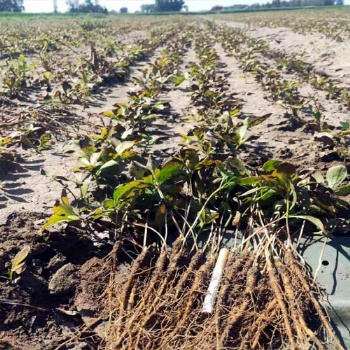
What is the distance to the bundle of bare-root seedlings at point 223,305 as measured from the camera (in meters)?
1.68

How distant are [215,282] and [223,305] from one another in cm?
13

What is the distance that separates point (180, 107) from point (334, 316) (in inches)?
158

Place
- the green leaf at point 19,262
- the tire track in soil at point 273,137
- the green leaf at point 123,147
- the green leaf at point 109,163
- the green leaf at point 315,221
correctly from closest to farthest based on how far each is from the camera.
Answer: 1. the green leaf at point 19,262
2. the green leaf at point 315,221
3. the green leaf at point 109,163
4. the green leaf at point 123,147
5. the tire track in soil at point 273,137

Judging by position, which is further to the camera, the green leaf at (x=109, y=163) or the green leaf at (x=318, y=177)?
the green leaf at (x=109, y=163)

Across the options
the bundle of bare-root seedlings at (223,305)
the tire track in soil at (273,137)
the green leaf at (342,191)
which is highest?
Answer: the green leaf at (342,191)

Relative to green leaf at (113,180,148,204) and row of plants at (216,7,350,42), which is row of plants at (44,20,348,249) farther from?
row of plants at (216,7,350,42)

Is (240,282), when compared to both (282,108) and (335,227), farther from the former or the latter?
(282,108)

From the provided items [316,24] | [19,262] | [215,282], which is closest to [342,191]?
[215,282]

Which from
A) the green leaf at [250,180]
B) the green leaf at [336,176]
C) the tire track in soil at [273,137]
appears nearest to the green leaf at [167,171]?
the green leaf at [250,180]

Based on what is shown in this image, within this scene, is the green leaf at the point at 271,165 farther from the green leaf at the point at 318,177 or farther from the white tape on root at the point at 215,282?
the white tape on root at the point at 215,282

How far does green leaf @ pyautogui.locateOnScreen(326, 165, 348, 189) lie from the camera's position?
237 centimetres

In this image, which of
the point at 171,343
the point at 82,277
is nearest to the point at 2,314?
the point at 82,277

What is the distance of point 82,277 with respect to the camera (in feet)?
6.90

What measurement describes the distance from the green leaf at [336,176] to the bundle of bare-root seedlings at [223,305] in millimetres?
517
